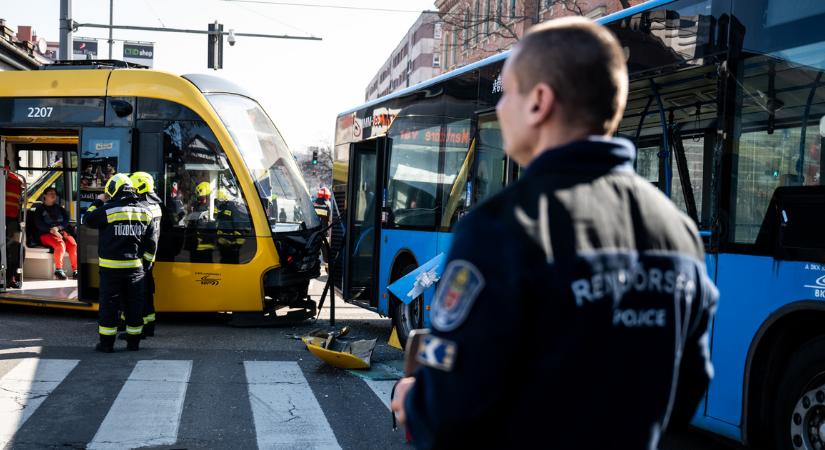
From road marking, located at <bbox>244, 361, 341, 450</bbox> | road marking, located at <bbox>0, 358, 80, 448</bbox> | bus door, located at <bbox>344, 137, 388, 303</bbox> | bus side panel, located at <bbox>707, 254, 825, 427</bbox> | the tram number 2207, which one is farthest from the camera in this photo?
bus door, located at <bbox>344, 137, 388, 303</bbox>

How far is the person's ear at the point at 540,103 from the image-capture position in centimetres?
166

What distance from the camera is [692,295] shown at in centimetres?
176

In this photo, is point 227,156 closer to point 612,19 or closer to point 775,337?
point 612,19

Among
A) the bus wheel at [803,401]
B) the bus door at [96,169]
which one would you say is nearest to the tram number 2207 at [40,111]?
the bus door at [96,169]

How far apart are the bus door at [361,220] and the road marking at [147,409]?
12.4ft

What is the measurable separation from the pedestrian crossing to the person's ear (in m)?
4.42

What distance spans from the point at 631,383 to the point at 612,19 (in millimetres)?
5275

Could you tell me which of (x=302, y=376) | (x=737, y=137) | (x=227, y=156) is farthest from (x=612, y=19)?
(x=227, y=156)

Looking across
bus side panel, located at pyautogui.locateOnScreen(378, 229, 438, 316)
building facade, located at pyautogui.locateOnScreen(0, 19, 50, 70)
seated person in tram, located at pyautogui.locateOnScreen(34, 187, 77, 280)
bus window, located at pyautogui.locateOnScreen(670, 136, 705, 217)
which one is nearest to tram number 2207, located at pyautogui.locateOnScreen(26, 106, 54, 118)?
seated person in tram, located at pyautogui.locateOnScreen(34, 187, 77, 280)

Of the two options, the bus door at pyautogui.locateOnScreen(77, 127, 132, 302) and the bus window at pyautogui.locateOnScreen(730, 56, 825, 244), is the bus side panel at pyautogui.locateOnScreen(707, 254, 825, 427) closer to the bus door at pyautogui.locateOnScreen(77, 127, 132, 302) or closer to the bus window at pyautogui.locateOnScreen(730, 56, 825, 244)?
the bus window at pyautogui.locateOnScreen(730, 56, 825, 244)

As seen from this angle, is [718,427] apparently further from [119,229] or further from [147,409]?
[119,229]

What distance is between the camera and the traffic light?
69.8 ft

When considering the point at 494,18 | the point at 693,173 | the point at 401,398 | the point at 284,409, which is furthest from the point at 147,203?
the point at 494,18

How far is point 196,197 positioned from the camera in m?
10.6
